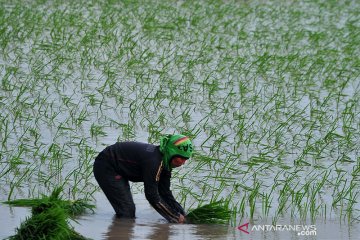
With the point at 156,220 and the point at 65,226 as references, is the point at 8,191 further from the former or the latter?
the point at 65,226

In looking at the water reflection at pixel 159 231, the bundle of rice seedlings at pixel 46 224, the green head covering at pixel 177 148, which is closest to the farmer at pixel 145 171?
the green head covering at pixel 177 148

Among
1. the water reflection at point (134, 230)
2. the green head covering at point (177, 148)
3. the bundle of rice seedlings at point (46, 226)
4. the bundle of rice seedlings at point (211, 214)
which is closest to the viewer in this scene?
the bundle of rice seedlings at point (46, 226)

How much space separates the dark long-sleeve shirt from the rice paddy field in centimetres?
17

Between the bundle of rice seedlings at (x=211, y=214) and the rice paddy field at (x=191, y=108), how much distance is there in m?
0.08

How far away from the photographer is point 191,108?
1040 cm

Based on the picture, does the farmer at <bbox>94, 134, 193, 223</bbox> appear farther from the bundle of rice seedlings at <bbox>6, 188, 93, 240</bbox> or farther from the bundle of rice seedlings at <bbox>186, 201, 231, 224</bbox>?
the bundle of rice seedlings at <bbox>6, 188, 93, 240</bbox>

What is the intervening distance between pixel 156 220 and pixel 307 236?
3.76 feet

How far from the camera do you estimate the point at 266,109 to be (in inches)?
413

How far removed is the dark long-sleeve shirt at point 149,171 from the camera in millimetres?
6559

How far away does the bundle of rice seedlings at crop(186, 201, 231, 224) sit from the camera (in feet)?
22.5
